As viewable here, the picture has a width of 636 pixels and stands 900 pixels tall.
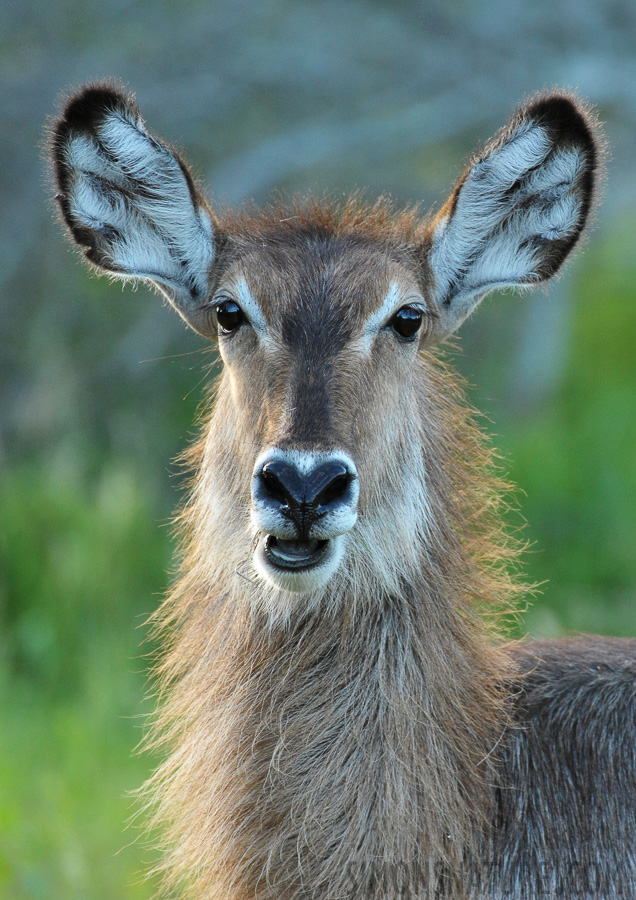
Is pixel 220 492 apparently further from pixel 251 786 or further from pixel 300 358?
pixel 251 786

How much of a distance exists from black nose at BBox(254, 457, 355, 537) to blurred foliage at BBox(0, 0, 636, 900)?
143 inches

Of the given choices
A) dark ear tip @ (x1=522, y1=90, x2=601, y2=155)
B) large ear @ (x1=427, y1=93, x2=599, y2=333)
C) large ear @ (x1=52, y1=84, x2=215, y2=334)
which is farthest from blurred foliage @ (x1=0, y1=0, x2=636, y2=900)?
dark ear tip @ (x1=522, y1=90, x2=601, y2=155)

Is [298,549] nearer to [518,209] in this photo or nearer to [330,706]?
[330,706]

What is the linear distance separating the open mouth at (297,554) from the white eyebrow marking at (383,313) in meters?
0.72

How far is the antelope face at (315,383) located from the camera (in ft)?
10.3

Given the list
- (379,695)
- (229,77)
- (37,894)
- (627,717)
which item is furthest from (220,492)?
(229,77)

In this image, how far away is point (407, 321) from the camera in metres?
3.74

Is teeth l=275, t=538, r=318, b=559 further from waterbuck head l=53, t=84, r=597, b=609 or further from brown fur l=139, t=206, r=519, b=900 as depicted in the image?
brown fur l=139, t=206, r=519, b=900

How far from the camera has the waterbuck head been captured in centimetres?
329

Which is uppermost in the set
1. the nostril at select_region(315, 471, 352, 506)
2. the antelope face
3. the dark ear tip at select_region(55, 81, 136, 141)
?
the dark ear tip at select_region(55, 81, 136, 141)

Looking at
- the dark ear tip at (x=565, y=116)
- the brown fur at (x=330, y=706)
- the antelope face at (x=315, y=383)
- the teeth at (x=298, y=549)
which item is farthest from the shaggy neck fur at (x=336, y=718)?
the dark ear tip at (x=565, y=116)

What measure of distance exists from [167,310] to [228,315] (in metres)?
4.97

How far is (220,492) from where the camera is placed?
381 cm

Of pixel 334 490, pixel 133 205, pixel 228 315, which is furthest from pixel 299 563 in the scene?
pixel 133 205
